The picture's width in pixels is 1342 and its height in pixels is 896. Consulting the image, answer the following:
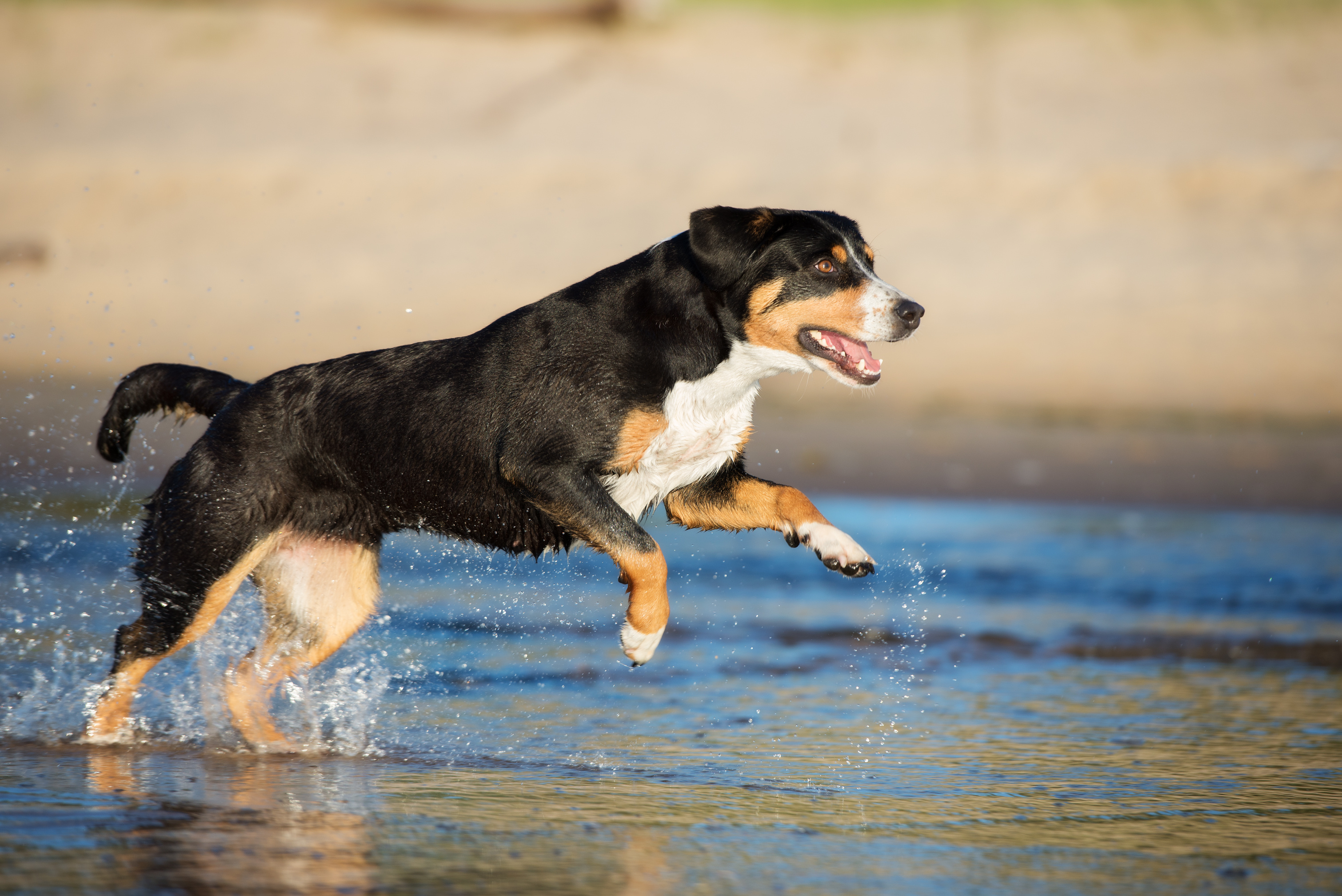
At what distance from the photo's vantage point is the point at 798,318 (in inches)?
194

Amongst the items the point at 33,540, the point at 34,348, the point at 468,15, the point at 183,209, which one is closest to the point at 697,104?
the point at 468,15

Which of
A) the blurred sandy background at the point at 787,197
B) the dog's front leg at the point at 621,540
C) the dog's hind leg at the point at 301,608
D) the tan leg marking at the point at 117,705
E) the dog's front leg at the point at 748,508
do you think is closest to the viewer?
the dog's front leg at the point at 621,540

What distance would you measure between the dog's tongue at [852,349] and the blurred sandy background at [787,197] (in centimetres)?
576

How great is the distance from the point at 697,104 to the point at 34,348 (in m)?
9.74

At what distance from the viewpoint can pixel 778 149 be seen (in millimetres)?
18000

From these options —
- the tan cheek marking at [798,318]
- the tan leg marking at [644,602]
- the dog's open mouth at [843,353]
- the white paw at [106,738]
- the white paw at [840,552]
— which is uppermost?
the tan cheek marking at [798,318]

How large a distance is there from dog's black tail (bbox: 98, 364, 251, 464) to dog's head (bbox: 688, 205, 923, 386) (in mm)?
1940

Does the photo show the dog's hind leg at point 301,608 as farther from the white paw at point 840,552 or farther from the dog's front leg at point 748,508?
the white paw at point 840,552

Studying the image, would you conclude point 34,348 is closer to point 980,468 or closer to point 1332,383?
point 980,468

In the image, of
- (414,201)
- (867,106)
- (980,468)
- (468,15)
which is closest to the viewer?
(980,468)

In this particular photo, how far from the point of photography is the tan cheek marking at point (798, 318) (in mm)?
4898

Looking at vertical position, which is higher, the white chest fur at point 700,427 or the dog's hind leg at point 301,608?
the white chest fur at point 700,427

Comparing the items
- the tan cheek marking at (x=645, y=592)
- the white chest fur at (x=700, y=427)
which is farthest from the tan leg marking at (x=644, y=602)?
the white chest fur at (x=700, y=427)

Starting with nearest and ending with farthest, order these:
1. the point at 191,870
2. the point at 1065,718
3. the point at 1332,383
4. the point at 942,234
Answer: the point at 191,870, the point at 1065,718, the point at 1332,383, the point at 942,234
